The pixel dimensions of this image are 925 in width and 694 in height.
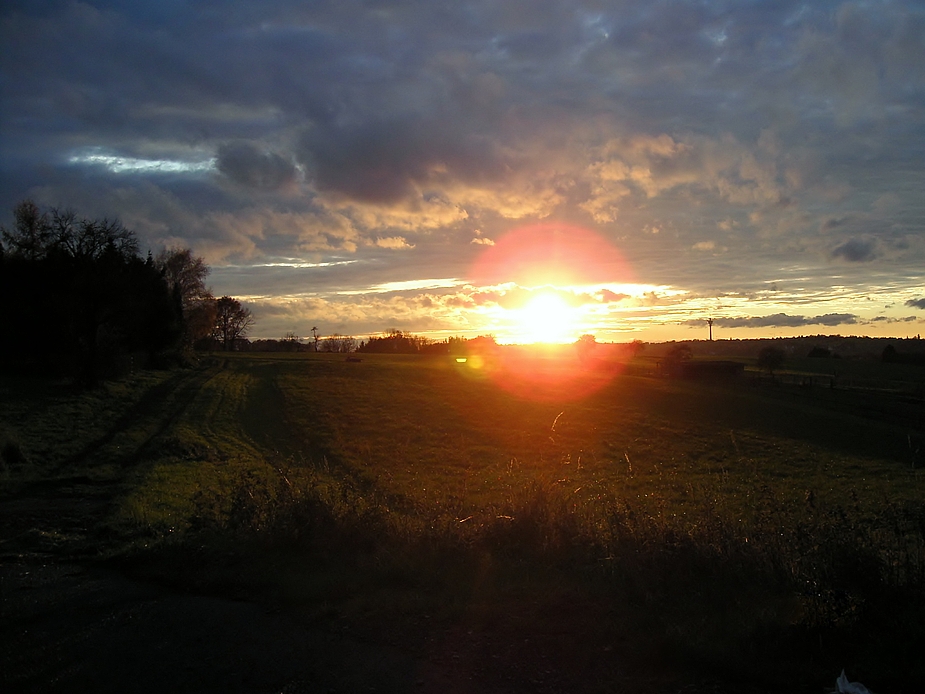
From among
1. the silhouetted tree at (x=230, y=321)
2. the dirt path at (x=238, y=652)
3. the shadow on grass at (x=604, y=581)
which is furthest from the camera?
the silhouetted tree at (x=230, y=321)

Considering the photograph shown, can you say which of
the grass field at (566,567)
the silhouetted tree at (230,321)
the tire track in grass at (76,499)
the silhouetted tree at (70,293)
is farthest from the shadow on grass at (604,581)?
the silhouetted tree at (230,321)

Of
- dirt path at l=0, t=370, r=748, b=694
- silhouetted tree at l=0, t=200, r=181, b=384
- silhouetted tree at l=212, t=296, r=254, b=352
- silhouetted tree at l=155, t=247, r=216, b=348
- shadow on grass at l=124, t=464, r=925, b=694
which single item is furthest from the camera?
silhouetted tree at l=212, t=296, r=254, b=352

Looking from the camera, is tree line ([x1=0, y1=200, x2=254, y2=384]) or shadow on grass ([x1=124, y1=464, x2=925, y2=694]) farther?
tree line ([x1=0, y1=200, x2=254, y2=384])

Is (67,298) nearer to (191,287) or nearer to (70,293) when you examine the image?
(70,293)

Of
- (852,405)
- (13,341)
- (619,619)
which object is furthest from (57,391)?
(852,405)

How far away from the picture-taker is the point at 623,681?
4777 millimetres

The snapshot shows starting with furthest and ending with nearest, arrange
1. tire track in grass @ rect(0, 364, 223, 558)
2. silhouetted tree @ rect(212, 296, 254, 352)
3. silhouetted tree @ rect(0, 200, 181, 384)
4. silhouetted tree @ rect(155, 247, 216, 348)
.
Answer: silhouetted tree @ rect(212, 296, 254, 352) < silhouetted tree @ rect(155, 247, 216, 348) < silhouetted tree @ rect(0, 200, 181, 384) < tire track in grass @ rect(0, 364, 223, 558)

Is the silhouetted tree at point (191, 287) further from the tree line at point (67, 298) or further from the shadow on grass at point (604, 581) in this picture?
the shadow on grass at point (604, 581)

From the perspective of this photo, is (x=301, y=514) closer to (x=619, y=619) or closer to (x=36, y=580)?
(x=36, y=580)

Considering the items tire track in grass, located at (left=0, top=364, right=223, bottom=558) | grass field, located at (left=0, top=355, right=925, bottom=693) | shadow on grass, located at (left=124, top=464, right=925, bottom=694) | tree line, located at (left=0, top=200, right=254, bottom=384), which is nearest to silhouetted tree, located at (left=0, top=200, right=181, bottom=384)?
tree line, located at (left=0, top=200, right=254, bottom=384)

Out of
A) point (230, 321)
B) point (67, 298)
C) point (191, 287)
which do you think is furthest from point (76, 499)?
point (230, 321)

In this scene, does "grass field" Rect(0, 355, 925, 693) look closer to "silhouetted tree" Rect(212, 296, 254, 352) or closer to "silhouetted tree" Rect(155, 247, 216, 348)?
"silhouetted tree" Rect(155, 247, 216, 348)

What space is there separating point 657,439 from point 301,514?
122ft

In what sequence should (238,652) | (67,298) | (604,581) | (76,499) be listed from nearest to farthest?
(238,652)
(604,581)
(76,499)
(67,298)
